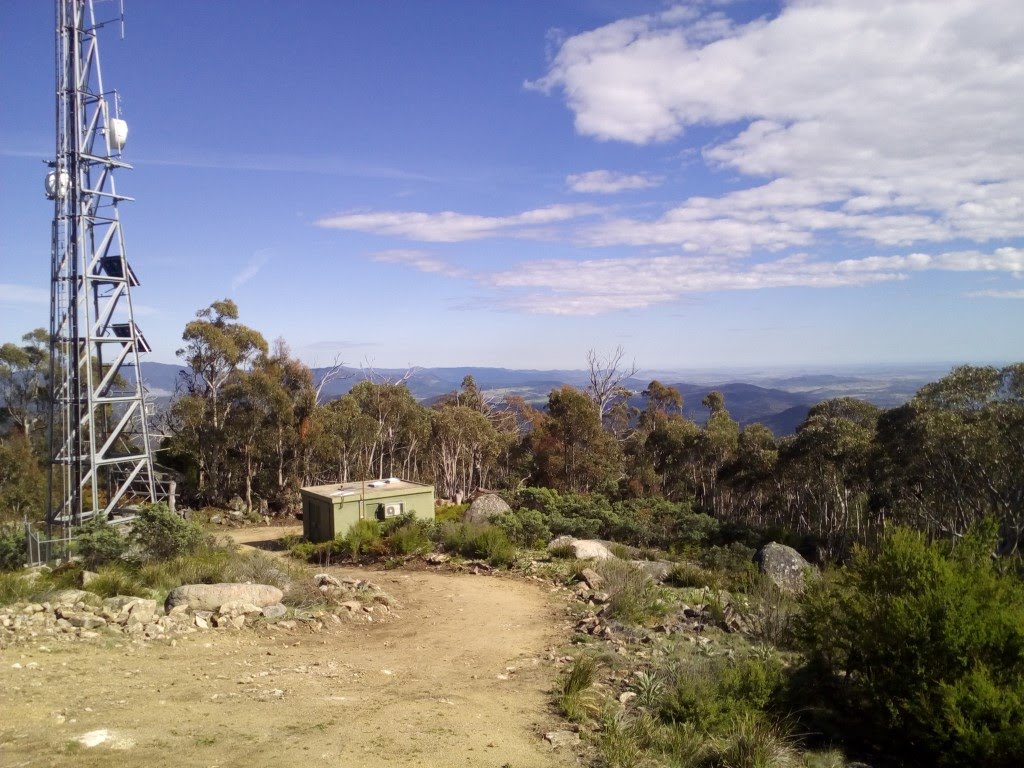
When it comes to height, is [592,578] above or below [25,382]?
below

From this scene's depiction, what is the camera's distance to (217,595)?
30.6 feet

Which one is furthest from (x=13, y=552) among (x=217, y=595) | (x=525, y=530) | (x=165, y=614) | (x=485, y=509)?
(x=485, y=509)

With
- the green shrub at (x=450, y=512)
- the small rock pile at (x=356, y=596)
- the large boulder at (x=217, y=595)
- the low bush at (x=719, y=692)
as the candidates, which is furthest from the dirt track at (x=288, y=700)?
the green shrub at (x=450, y=512)

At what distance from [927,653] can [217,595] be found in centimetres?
847

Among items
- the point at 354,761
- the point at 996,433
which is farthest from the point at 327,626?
the point at 996,433

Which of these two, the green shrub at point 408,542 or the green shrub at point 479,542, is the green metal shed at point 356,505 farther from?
the green shrub at point 479,542

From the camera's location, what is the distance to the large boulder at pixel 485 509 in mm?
18891

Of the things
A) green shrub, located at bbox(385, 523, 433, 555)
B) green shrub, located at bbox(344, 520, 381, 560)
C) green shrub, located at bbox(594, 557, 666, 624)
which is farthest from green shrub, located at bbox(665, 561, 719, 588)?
green shrub, located at bbox(344, 520, 381, 560)

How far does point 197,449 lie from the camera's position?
93.0ft

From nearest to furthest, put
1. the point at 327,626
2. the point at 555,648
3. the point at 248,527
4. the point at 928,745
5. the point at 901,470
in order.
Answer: the point at 928,745 → the point at 555,648 → the point at 327,626 → the point at 901,470 → the point at 248,527

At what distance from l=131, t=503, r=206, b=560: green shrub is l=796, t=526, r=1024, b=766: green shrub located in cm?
1031

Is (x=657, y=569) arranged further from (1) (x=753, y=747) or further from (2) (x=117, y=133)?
(2) (x=117, y=133)

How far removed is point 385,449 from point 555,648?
2617cm

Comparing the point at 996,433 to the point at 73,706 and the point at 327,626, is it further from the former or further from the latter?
the point at 73,706
